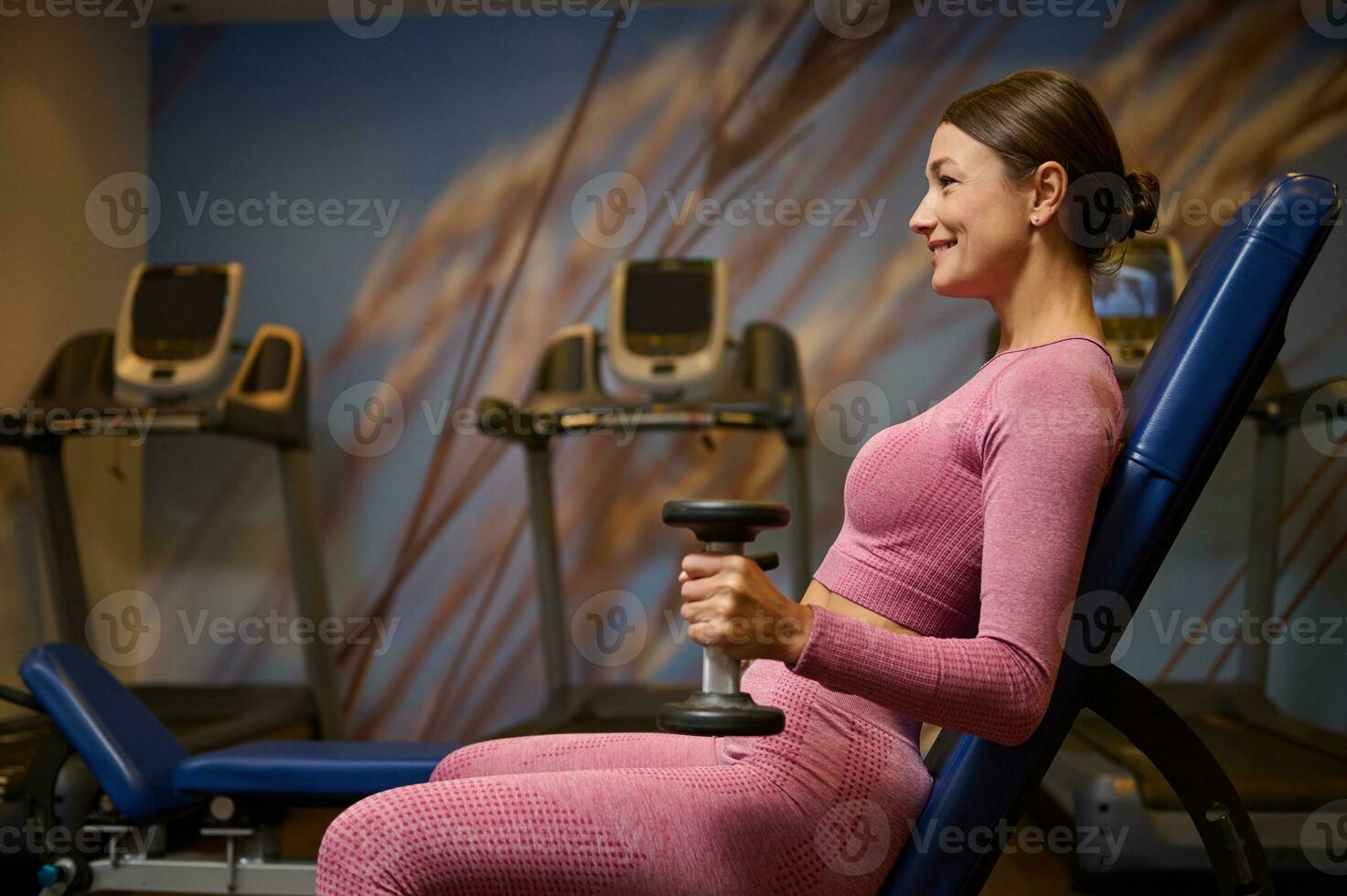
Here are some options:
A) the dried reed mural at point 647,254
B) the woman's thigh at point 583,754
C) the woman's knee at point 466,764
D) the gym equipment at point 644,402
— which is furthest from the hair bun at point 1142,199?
the dried reed mural at point 647,254

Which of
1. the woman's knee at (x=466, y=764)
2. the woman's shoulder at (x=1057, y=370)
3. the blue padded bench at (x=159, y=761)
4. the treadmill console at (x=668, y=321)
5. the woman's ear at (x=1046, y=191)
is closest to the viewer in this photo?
the woman's shoulder at (x=1057, y=370)

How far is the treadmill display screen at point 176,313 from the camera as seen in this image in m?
3.79

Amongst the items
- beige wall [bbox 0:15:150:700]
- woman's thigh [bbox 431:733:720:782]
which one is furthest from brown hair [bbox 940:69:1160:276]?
beige wall [bbox 0:15:150:700]

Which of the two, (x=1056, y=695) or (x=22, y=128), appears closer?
(x=1056, y=695)

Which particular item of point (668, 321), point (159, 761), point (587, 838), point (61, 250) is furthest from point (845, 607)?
point (61, 250)

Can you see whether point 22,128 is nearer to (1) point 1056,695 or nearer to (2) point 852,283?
(2) point 852,283

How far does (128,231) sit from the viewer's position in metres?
4.61

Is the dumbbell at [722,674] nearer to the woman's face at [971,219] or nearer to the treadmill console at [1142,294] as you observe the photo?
the woman's face at [971,219]

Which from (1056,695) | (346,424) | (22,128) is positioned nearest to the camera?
(1056,695)

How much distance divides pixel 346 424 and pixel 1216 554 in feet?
10.7

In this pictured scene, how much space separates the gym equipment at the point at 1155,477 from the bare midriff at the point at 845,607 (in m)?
0.11

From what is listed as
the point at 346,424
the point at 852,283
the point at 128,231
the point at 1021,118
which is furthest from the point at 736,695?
the point at 128,231

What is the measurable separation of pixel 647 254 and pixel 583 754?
11.2 ft

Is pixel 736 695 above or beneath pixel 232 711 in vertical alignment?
above
